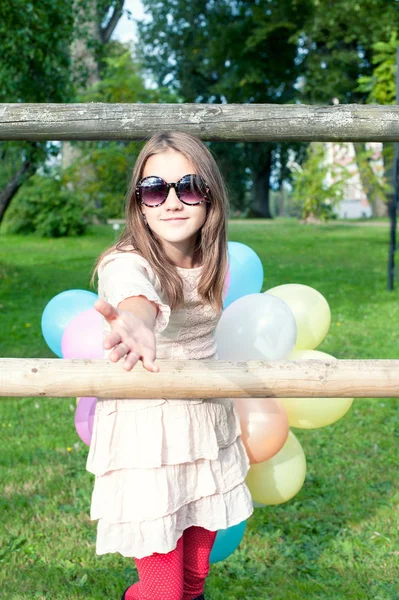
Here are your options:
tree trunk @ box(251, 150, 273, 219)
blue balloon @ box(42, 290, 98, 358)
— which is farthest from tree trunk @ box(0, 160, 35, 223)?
tree trunk @ box(251, 150, 273, 219)

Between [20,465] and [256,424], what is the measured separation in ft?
7.83

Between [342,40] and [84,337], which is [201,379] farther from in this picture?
[342,40]

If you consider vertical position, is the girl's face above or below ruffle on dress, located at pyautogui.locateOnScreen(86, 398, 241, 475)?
above

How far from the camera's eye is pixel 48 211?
2077 centimetres

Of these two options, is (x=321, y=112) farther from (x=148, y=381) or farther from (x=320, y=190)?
(x=320, y=190)

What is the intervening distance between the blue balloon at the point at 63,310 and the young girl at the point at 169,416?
0.84 metres

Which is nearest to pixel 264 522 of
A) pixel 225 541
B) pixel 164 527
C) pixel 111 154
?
pixel 225 541

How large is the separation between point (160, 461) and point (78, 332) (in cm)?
84

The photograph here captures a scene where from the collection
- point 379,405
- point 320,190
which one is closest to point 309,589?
point 379,405

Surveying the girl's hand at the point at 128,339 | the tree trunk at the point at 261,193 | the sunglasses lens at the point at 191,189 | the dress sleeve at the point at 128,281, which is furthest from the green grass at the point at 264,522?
the tree trunk at the point at 261,193

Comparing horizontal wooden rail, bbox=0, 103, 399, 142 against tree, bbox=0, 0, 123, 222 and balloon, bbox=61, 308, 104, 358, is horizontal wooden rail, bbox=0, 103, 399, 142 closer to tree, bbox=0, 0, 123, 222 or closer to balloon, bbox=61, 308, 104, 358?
balloon, bbox=61, 308, 104, 358

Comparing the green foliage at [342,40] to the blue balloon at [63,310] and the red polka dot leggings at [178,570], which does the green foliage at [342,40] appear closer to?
the blue balloon at [63,310]

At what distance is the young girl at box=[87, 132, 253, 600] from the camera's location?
6.75ft

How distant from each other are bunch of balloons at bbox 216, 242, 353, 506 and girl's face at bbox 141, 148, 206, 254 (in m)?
0.66
